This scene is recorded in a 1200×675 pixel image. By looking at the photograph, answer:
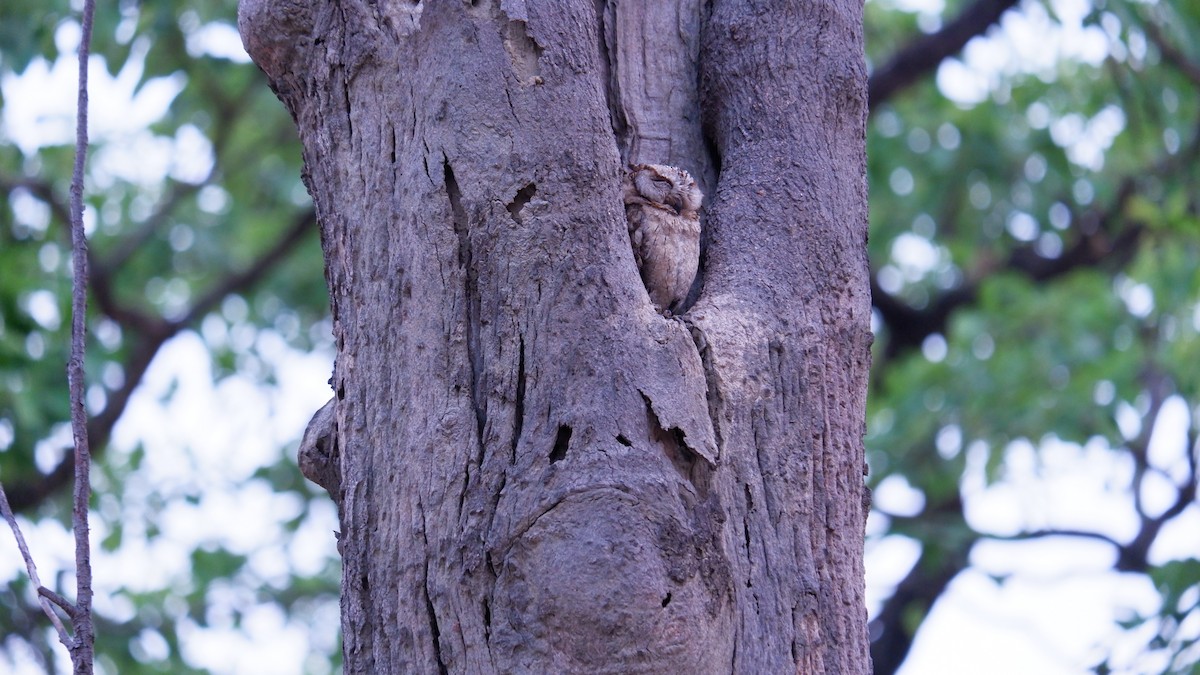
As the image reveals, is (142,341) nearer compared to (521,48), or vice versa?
(521,48)

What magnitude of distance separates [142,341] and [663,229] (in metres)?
4.96

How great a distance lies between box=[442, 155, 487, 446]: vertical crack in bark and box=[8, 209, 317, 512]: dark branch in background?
4277 millimetres

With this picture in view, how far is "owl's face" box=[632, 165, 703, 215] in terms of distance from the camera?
68.8 inches

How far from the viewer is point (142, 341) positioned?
20.0ft

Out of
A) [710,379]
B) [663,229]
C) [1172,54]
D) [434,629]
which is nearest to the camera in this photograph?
[434,629]

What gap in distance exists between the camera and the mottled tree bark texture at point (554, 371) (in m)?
1.46

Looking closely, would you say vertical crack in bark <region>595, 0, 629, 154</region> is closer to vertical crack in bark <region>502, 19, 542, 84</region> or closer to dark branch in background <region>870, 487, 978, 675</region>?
vertical crack in bark <region>502, 19, 542, 84</region>

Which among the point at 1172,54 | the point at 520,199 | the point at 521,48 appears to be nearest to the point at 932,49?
the point at 1172,54

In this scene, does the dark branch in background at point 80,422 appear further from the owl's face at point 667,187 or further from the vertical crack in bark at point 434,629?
the owl's face at point 667,187

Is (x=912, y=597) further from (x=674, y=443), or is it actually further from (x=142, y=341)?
(x=674, y=443)

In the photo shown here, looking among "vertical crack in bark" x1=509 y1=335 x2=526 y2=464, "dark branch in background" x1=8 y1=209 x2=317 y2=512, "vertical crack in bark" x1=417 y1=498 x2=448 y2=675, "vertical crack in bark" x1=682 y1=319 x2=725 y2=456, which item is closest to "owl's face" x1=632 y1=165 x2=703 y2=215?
"vertical crack in bark" x1=682 y1=319 x2=725 y2=456

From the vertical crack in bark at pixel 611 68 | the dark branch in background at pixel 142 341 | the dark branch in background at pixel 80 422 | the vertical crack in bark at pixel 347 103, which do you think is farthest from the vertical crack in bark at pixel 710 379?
the dark branch in background at pixel 142 341

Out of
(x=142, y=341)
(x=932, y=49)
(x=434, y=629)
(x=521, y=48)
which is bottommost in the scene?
(x=434, y=629)

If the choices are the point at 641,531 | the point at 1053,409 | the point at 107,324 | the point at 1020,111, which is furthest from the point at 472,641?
the point at 1020,111
